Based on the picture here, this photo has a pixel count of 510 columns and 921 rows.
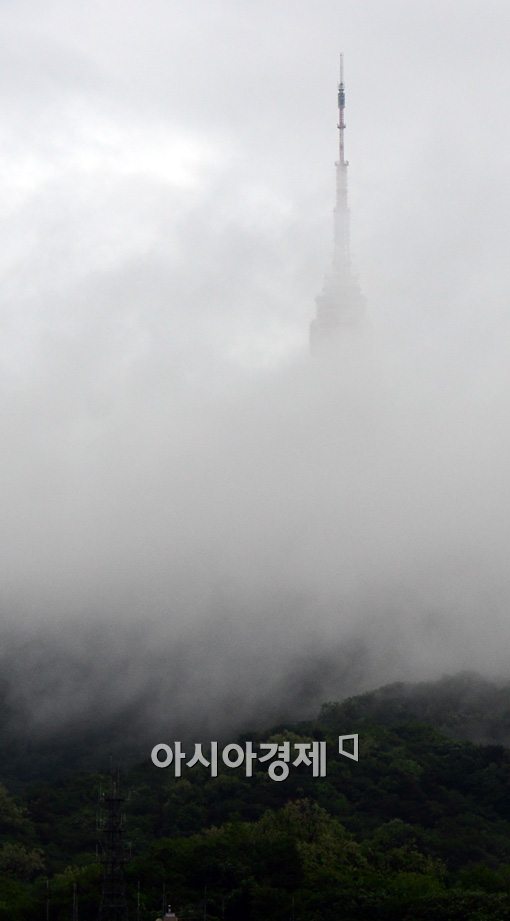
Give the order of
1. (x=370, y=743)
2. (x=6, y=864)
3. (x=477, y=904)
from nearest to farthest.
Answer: (x=477, y=904) < (x=6, y=864) < (x=370, y=743)

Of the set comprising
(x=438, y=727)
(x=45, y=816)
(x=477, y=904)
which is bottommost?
(x=477, y=904)

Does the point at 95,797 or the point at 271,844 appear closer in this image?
the point at 271,844

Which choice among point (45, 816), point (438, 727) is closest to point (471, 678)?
point (438, 727)

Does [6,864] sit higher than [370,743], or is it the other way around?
[370,743]

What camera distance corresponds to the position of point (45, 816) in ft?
524

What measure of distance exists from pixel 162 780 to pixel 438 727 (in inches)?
1226

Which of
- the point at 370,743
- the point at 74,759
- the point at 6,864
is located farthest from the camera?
the point at 74,759

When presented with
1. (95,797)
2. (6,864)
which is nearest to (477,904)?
(6,864)

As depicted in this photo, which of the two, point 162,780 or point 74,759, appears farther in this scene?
point 74,759

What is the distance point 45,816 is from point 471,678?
51.5 metres

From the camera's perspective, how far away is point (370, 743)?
574ft

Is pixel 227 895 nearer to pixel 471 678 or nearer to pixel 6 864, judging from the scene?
pixel 6 864

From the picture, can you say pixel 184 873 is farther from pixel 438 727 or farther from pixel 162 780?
pixel 438 727

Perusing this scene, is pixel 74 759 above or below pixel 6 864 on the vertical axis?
above
